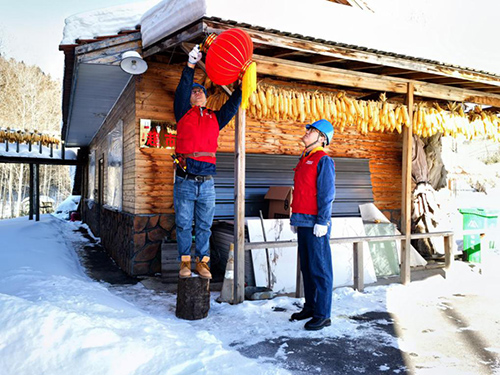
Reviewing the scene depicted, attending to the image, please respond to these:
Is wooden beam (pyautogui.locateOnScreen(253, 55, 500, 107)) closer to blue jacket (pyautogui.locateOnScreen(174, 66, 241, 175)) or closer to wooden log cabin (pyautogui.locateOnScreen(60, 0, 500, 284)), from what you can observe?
wooden log cabin (pyautogui.locateOnScreen(60, 0, 500, 284))

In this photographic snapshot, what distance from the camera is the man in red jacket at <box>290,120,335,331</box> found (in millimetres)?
4351

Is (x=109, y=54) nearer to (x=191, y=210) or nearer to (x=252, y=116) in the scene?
(x=252, y=116)

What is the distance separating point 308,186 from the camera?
4500 millimetres

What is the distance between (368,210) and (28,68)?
37324 mm

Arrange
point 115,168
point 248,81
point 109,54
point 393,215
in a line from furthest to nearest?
point 393,215, point 115,168, point 109,54, point 248,81

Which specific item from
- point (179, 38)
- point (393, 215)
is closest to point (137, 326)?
point (179, 38)

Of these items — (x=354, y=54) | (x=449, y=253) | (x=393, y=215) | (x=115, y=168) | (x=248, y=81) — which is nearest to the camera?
(x=248, y=81)

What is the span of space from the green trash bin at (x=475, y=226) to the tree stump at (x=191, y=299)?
20.5ft

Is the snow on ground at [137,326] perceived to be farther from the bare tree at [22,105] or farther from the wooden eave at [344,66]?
the bare tree at [22,105]

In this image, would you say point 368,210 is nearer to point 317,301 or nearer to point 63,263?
point 317,301

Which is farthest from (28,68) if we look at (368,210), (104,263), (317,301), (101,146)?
(317,301)

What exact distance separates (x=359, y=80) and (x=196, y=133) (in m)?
3.18

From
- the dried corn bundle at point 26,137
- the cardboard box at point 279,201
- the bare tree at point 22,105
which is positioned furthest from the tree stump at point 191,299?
the bare tree at point 22,105

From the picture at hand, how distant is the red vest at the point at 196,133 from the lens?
463 centimetres
